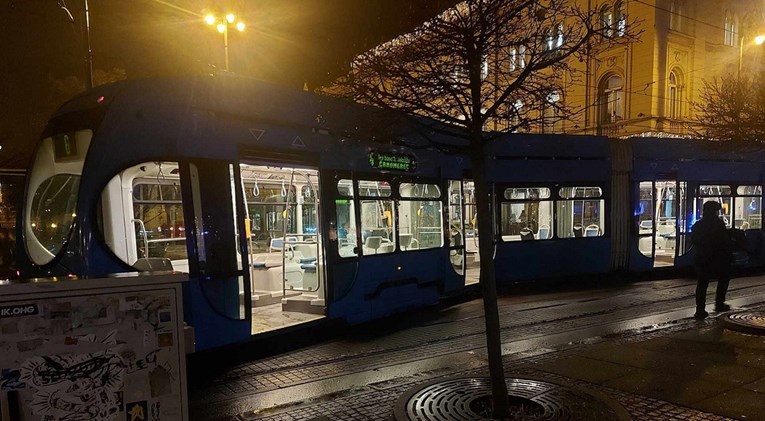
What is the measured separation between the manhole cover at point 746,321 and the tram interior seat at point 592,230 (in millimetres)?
4056

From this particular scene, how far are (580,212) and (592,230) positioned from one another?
0.51 m

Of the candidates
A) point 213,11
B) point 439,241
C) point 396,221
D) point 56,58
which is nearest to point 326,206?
point 396,221

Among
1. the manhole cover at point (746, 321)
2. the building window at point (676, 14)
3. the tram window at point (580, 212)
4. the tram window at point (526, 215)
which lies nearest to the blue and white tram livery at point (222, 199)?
the tram window at point (526, 215)

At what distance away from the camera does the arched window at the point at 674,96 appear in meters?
26.3

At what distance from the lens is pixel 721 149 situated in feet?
39.3

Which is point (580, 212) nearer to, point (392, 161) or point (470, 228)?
point (470, 228)

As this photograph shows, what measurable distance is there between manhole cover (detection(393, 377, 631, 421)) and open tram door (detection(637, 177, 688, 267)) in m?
8.77

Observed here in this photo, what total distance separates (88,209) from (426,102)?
3.51m

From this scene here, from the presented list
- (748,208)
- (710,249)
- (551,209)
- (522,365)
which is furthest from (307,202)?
(748,208)

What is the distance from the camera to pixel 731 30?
28156mm

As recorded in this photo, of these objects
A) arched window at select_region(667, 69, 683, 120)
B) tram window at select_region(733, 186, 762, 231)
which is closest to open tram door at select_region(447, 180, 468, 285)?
tram window at select_region(733, 186, 762, 231)

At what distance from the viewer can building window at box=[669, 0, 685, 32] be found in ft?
84.2

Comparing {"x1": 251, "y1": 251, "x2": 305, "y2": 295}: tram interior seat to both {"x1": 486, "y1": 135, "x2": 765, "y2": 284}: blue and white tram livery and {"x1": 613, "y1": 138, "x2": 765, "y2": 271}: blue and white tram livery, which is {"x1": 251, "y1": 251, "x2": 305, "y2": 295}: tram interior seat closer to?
{"x1": 486, "y1": 135, "x2": 765, "y2": 284}: blue and white tram livery

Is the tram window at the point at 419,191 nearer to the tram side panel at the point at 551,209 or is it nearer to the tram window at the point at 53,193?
the tram side panel at the point at 551,209
